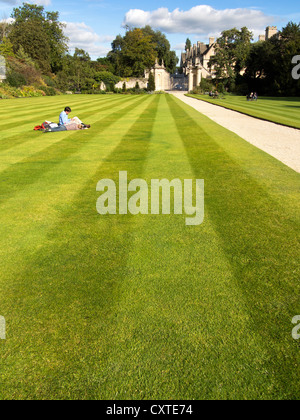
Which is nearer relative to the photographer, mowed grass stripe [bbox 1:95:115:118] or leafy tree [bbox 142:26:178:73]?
mowed grass stripe [bbox 1:95:115:118]

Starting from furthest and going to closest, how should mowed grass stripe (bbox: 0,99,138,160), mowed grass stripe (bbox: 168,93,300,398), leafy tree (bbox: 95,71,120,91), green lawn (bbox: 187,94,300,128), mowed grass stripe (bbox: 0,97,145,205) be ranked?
leafy tree (bbox: 95,71,120,91) < green lawn (bbox: 187,94,300,128) < mowed grass stripe (bbox: 0,99,138,160) < mowed grass stripe (bbox: 0,97,145,205) < mowed grass stripe (bbox: 168,93,300,398)

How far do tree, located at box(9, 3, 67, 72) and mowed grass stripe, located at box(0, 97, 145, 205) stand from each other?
69933mm

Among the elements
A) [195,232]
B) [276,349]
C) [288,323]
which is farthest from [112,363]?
[195,232]

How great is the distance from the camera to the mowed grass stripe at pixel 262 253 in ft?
8.93

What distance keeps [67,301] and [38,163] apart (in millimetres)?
6210

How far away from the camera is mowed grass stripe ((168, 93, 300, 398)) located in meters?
2.72

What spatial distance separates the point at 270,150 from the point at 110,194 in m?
6.41

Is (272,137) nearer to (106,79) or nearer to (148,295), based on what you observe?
(148,295)

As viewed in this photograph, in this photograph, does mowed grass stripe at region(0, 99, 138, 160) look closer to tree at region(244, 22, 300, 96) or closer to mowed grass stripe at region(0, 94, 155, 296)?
mowed grass stripe at region(0, 94, 155, 296)

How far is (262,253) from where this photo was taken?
416cm

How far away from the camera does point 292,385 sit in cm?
235

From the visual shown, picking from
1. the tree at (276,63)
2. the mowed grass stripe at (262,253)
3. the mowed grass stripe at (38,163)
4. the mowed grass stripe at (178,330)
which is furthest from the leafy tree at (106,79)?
the mowed grass stripe at (178,330)

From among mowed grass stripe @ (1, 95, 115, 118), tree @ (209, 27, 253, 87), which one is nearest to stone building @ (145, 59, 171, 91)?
tree @ (209, 27, 253, 87)

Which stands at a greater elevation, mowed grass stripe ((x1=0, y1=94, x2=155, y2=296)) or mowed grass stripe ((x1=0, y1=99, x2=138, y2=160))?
mowed grass stripe ((x1=0, y1=99, x2=138, y2=160))
